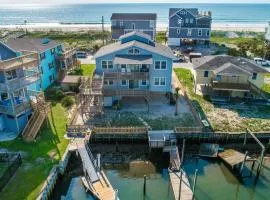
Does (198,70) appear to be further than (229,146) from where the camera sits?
Yes

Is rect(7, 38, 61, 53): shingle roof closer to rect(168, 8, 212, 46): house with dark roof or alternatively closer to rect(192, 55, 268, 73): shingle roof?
rect(192, 55, 268, 73): shingle roof

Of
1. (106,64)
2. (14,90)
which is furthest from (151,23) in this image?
(14,90)

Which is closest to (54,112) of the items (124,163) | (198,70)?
(124,163)

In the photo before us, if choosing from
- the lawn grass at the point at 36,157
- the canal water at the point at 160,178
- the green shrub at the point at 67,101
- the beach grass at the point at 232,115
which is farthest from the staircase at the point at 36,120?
the beach grass at the point at 232,115

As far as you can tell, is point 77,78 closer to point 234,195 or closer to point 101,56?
point 101,56

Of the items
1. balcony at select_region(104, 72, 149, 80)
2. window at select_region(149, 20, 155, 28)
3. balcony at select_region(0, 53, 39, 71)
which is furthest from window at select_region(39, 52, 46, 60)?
window at select_region(149, 20, 155, 28)
